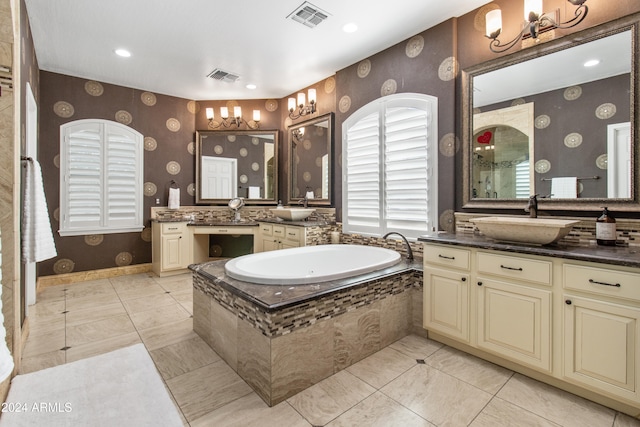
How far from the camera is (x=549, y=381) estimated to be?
1882mm

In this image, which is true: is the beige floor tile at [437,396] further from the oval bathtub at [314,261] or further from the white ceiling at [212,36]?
the white ceiling at [212,36]

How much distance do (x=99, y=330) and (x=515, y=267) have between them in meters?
3.27

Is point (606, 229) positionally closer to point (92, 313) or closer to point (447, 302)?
point (447, 302)

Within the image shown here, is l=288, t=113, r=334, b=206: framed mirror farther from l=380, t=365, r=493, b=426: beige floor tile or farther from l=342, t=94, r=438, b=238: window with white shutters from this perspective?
l=380, t=365, r=493, b=426: beige floor tile

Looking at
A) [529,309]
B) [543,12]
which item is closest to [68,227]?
[529,309]

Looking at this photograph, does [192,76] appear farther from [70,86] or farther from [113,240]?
[113,240]

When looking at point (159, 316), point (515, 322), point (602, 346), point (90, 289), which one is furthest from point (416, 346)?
point (90, 289)

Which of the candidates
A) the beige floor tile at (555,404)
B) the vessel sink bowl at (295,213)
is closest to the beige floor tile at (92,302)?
the vessel sink bowl at (295,213)

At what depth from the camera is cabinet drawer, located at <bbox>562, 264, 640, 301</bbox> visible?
156cm

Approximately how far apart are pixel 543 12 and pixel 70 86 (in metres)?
5.20

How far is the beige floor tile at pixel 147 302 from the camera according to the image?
3178mm

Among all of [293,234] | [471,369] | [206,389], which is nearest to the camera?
[206,389]

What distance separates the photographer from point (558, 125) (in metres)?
2.21

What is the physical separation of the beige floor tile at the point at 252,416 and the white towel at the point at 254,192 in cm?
360
